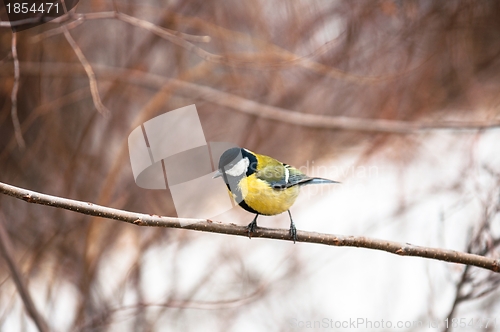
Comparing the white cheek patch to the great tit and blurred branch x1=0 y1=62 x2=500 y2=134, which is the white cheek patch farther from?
blurred branch x1=0 y1=62 x2=500 y2=134

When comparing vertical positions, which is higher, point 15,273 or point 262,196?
point 262,196

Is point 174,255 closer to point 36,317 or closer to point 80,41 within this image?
point 36,317

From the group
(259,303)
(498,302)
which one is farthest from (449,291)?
(259,303)

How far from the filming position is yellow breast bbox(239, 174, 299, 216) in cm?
164

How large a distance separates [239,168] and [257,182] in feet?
0.26

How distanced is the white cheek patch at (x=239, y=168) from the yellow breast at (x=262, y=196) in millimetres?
30

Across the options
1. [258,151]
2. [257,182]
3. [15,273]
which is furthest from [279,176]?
[258,151]

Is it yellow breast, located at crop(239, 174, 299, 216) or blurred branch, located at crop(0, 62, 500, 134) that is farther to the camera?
blurred branch, located at crop(0, 62, 500, 134)

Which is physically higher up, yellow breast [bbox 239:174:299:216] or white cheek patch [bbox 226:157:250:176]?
white cheek patch [bbox 226:157:250:176]

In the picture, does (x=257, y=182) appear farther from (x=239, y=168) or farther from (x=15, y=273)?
(x=15, y=273)

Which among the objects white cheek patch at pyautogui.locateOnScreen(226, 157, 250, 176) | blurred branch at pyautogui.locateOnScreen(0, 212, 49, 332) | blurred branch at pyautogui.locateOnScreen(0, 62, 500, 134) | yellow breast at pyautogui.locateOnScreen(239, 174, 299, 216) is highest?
blurred branch at pyautogui.locateOnScreen(0, 62, 500, 134)

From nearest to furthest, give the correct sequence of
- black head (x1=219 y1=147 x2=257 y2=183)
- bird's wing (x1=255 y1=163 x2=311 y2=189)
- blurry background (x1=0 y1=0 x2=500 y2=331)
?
black head (x1=219 y1=147 x2=257 y2=183) → bird's wing (x1=255 y1=163 x2=311 y2=189) → blurry background (x1=0 y1=0 x2=500 y2=331)

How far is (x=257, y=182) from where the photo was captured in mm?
1700

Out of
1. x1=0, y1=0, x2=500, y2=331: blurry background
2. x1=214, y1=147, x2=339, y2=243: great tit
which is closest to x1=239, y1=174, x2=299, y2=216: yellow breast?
x1=214, y1=147, x2=339, y2=243: great tit
